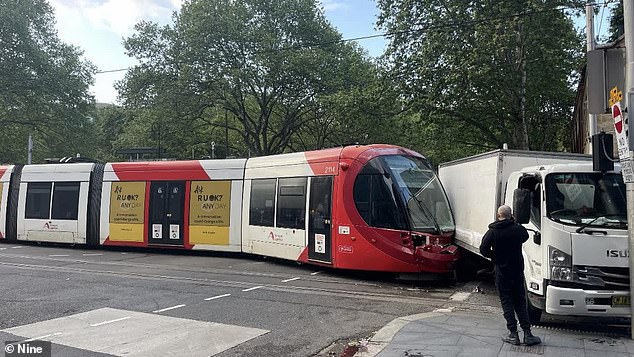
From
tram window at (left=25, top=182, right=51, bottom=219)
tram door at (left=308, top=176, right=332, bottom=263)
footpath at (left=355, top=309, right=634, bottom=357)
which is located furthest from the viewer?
tram window at (left=25, top=182, right=51, bottom=219)

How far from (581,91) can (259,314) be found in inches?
1166

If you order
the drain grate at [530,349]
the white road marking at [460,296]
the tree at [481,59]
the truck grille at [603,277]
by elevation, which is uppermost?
the tree at [481,59]

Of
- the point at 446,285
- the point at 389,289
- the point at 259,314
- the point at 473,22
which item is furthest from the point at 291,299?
the point at 473,22

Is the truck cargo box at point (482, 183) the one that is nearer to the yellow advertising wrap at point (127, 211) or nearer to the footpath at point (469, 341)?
the footpath at point (469, 341)

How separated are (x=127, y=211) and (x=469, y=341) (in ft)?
45.5

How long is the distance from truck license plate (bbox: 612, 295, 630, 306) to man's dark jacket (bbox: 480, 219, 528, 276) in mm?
1212

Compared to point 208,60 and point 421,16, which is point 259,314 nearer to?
point 421,16

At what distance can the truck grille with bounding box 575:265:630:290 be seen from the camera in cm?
670

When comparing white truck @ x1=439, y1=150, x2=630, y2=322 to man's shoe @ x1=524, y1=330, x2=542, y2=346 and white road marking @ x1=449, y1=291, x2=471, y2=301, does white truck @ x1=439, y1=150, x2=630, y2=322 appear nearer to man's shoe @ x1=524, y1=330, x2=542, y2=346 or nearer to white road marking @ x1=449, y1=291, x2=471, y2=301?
man's shoe @ x1=524, y1=330, x2=542, y2=346

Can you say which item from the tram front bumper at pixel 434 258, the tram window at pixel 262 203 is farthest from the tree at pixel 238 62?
the tram front bumper at pixel 434 258

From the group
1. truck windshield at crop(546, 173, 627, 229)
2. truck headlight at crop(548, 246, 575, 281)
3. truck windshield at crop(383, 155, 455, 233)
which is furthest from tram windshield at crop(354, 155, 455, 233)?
truck headlight at crop(548, 246, 575, 281)

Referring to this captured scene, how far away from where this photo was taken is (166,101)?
31359 millimetres

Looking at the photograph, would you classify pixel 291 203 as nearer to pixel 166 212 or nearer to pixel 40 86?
pixel 166 212

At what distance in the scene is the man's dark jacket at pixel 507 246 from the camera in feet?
21.4
